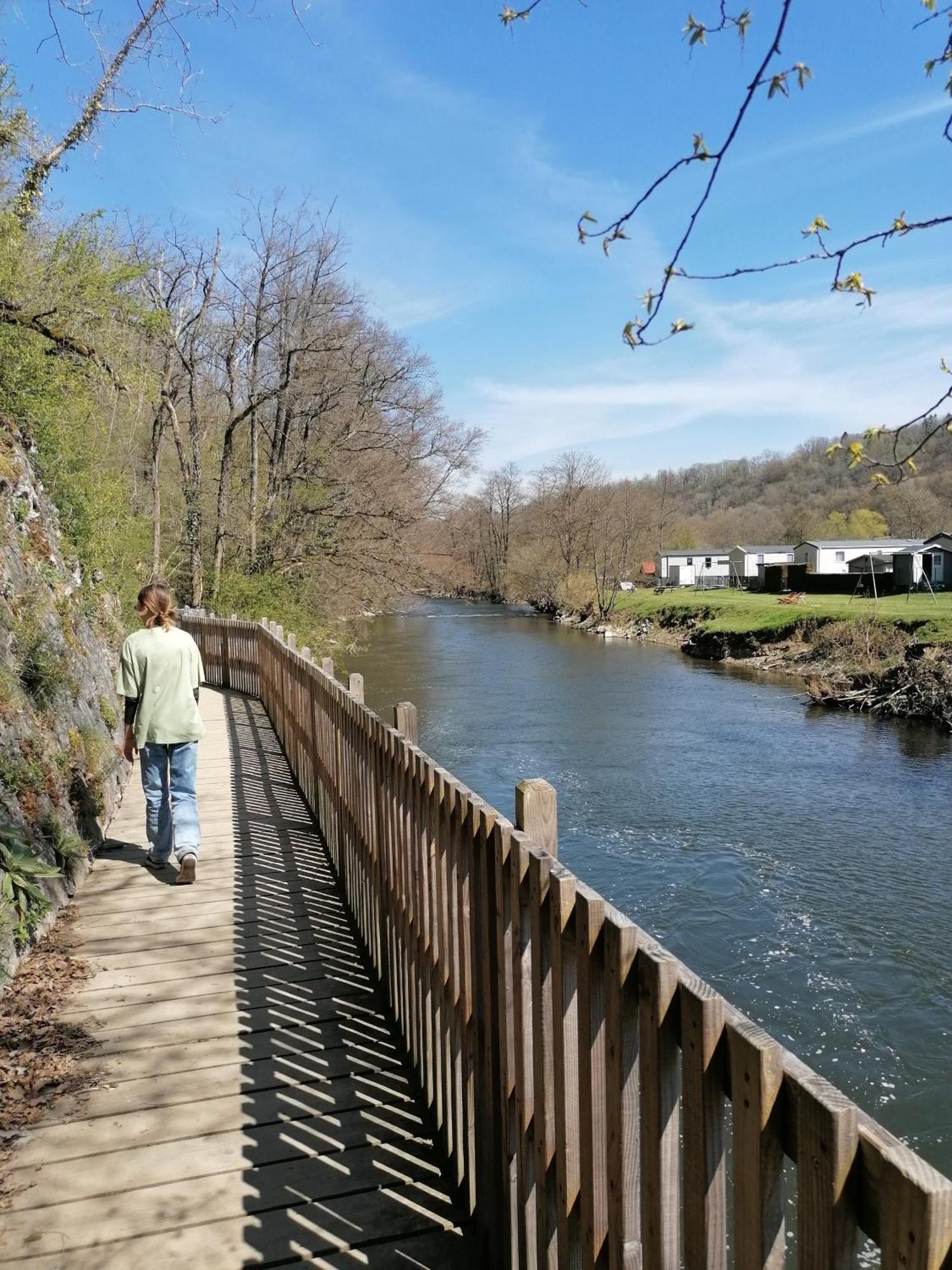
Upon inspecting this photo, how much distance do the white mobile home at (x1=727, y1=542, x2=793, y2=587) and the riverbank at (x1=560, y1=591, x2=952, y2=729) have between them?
26514 millimetres

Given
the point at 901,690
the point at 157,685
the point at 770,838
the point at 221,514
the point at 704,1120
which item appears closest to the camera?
the point at 704,1120

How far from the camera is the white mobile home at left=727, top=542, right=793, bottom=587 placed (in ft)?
255

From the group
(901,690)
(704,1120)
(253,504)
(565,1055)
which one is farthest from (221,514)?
(704,1120)

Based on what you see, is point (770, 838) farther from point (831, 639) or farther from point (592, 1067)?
point (831, 639)

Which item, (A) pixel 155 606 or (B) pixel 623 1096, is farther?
(A) pixel 155 606

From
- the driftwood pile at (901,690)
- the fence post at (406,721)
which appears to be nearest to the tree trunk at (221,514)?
the driftwood pile at (901,690)

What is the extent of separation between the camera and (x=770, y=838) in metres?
11.9

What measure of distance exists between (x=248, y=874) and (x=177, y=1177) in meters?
3.01

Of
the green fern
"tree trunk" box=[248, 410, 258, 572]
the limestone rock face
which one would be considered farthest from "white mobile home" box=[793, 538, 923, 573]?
the green fern

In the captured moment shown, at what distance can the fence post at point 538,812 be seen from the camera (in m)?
2.42

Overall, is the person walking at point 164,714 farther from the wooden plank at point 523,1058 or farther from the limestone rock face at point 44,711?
the wooden plank at point 523,1058

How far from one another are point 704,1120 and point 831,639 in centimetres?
3145

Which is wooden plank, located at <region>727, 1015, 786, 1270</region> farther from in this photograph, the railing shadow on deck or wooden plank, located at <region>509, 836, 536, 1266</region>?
the railing shadow on deck

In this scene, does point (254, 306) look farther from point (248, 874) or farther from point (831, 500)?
point (831, 500)
